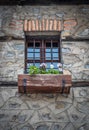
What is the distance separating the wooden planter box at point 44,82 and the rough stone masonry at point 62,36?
46 centimetres

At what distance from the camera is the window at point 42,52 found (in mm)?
7223

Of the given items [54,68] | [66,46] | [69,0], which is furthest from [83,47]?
[69,0]

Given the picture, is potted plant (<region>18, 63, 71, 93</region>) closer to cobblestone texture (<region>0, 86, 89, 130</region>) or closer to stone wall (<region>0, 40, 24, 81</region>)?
cobblestone texture (<region>0, 86, 89, 130</region>)

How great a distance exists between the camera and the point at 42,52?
731cm

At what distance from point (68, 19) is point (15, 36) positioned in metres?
1.38

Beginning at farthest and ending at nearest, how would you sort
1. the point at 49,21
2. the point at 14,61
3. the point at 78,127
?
the point at 49,21 < the point at 14,61 < the point at 78,127

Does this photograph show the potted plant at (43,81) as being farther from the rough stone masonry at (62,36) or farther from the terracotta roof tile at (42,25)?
the terracotta roof tile at (42,25)

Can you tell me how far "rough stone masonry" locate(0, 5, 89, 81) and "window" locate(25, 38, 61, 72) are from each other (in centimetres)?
27

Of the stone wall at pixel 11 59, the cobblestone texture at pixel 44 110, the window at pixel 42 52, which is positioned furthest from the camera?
the window at pixel 42 52

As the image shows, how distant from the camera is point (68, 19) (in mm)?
7480

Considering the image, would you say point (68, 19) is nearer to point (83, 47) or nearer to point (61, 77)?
point (83, 47)

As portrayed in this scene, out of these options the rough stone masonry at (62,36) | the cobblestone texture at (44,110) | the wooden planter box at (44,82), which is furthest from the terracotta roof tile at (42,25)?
the cobblestone texture at (44,110)

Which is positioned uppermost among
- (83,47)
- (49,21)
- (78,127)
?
(49,21)

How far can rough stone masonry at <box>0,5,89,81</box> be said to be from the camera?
6.89m
